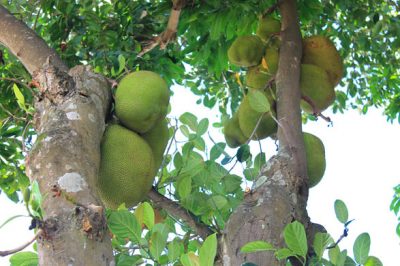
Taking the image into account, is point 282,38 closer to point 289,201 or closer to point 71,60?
point 289,201

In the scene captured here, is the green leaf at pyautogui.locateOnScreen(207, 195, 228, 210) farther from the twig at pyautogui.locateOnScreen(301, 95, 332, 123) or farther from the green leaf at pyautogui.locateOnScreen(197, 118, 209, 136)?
the twig at pyautogui.locateOnScreen(301, 95, 332, 123)

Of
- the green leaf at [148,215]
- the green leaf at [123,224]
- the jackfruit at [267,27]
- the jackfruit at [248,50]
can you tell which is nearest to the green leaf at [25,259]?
A: the green leaf at [123,224]

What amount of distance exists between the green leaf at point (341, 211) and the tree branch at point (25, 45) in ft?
2.41

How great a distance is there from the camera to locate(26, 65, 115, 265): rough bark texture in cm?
103

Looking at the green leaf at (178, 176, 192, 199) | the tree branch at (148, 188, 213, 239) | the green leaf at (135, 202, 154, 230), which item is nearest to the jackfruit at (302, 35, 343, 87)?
the green leaf at (178, 176, 192, 199)

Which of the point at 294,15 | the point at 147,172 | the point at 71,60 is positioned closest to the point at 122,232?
the point at 147,172

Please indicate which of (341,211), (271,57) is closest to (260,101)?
(341,211)

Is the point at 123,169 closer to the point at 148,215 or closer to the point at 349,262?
the point at 148,215

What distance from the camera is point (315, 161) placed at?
1.75 metres

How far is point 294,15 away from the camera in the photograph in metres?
1.98

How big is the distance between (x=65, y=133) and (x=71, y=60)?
47.2 inches

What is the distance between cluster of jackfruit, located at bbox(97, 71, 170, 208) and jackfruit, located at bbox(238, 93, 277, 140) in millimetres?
317

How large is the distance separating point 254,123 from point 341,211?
1.88ft

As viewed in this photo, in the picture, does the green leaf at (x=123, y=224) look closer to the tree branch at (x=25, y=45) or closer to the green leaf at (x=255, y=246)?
the green leaf at (x=255, y=246)
